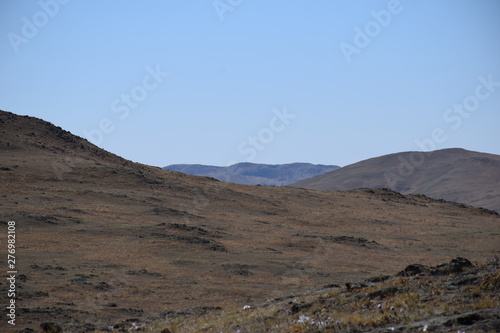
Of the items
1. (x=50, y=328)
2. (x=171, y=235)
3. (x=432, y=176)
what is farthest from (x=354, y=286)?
(x=432, y=176)

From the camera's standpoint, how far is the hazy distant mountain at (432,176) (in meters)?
140

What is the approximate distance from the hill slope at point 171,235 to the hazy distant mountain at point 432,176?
68.3 m

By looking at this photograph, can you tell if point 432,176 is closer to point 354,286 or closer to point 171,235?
point 171,235

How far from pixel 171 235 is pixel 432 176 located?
136 metres

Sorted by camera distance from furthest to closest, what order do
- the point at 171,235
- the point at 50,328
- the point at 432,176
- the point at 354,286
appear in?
1. the point at 432,176
2. the point at 171,235
3. the point at 354,286
4. the point at 50,328

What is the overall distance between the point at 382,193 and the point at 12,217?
165 feet

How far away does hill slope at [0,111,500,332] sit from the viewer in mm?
27562

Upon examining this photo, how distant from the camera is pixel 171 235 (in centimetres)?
4144

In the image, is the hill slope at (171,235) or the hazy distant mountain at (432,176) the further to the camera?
the hazy distant mountain at (432,176)

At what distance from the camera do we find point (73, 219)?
141ft

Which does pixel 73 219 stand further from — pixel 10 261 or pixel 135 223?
pixel 10 261

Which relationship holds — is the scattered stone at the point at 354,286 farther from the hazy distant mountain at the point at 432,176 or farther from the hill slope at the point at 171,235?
the hazy distant mountain at the point at 432,176

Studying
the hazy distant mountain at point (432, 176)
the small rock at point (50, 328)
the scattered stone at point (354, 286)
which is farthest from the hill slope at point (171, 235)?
the hazy distant mountain at point (432, 176)

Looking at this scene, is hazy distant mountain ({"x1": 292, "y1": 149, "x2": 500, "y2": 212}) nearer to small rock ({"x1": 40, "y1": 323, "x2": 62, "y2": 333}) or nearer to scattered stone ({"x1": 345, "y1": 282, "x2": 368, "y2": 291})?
scattered stone ({"x1": 345, "y1": 282, "x2": 368, "y2": 291})
